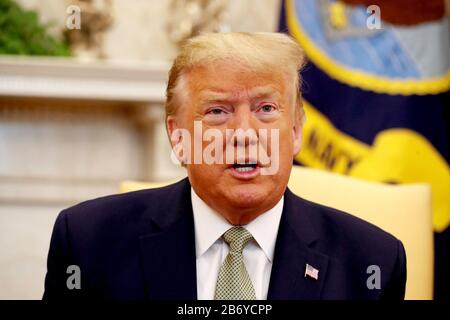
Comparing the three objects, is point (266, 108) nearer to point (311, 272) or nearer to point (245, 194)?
point (245, 194)

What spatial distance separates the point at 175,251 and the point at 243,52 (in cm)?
34

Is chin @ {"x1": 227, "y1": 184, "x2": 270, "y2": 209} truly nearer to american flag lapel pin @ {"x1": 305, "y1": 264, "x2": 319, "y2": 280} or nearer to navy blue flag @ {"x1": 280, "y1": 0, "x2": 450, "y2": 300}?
american flag lapel pin @ {"x1": 305, "y1": 264, "x2": 319, "y2": 280}

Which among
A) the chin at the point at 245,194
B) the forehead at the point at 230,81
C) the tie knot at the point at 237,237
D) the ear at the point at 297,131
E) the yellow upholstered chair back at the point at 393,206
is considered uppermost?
the forehead at the point at 230,81

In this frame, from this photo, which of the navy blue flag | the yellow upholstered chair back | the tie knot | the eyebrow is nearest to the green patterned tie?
the tie knot

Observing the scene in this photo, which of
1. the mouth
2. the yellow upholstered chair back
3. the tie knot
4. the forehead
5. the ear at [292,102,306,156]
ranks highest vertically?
the forehead

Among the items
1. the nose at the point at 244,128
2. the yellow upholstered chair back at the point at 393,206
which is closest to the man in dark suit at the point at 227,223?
the nose at the point at 244,128

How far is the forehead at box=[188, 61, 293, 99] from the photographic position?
4.02ft

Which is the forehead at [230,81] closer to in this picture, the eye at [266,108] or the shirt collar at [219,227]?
the eye at [266,108]

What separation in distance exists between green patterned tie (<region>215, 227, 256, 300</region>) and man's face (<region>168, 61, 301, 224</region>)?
0.05m

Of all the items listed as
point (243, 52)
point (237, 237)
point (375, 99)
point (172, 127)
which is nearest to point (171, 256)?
point (237, 237)

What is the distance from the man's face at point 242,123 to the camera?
1.22 m

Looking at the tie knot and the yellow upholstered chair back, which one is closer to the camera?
the tie knot

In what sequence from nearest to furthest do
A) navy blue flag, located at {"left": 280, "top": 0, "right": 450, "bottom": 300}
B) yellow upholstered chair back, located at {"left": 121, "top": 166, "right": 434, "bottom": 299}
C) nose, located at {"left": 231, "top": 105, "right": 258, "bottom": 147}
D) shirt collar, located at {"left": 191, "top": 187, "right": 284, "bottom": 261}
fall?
1. nose, located at {"left": 231, "top": 105, "right": 258, "bottom": 147}
2. shirt collar, located at {"left": 191, "top": 187, "right": 284, "bottom": 261}
3. yellow upholstered chair back, located at {"left": 121, "top": 166, "right": 434, "bottom": 299}
4. navy blue flag, located at {"left": 280, "top": 0, "right": 450, "bottom": 300}

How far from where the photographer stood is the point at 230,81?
1.23 m
